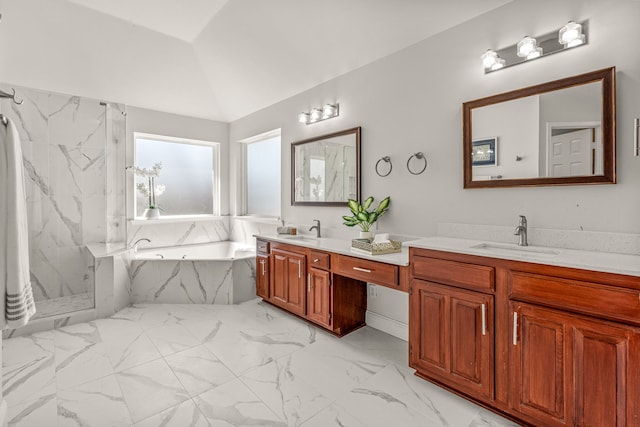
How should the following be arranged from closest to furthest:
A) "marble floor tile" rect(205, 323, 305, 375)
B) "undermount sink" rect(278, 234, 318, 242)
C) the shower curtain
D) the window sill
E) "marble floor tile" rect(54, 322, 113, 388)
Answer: the shower curtain, "marble floor tile" rect(54, 322, 113, 388), "marble floor tile" rect(205, 323, 305, 375), "undermount sink" rect(278, 234, 318, 242), the window sill

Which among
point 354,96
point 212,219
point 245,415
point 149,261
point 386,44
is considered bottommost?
point 245,415

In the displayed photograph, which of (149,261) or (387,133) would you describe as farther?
(149,261)

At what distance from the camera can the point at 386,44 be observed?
2684 mm

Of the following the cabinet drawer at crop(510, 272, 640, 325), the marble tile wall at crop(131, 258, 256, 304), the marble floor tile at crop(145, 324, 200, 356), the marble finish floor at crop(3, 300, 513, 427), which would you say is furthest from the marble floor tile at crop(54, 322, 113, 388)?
the cabinet drawer at crop(510, 272, 640, 325)

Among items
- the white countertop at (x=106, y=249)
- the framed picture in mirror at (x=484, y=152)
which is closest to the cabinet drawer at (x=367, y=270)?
the framed picture in mirror at (x=484, y=152)

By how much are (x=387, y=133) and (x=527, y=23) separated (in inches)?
46.1

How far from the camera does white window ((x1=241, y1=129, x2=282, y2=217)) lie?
4305 millimetres

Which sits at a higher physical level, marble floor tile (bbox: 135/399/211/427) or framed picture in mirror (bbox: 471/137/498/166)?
framed picture in mirror (bbox: 471/137/498/166)

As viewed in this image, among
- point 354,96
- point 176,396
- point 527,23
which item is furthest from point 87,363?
point 527,23

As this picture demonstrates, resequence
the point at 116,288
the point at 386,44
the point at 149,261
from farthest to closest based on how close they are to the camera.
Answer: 1. the point at 149,261
2. the point at 116,288
3. the point at 386,44

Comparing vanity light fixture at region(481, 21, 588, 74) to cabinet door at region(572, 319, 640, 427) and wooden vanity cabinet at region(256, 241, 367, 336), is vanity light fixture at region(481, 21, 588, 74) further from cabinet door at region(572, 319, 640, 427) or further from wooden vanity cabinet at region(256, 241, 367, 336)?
wooden vanity cabinet at region(256, 241, 367, 336)

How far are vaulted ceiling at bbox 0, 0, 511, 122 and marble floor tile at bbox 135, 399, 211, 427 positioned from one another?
9.68 feet

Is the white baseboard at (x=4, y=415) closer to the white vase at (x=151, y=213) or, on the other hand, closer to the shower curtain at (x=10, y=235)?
the shower curtain at (x=10, y=235)

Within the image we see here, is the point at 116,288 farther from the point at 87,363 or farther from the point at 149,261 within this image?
the point at 87,363
